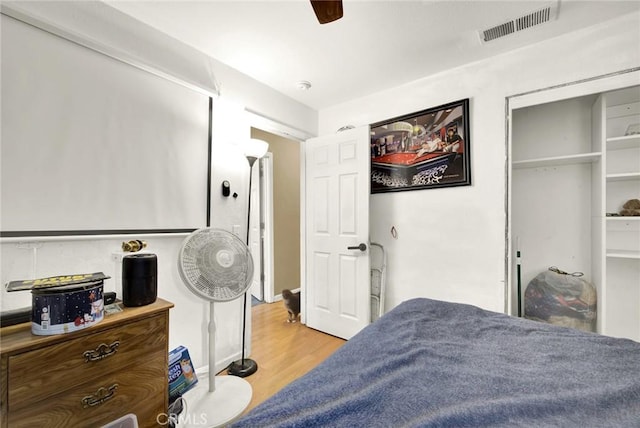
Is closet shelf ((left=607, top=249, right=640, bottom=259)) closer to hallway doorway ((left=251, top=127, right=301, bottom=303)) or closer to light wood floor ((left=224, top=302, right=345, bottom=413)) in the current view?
light wood floor ((left=224, top=302, right=345, bottom=413))

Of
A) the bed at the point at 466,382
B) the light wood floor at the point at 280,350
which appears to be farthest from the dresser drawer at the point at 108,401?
the bed at the point at 466,382

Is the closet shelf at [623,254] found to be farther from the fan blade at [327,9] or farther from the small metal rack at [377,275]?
the fan blade at [327,9]

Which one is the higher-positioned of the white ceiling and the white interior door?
the white ceiling

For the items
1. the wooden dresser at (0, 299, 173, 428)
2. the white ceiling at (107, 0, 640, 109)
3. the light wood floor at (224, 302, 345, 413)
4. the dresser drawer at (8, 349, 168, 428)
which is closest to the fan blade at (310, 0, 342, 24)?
the white ceiling at (107, 0, 640, 109)

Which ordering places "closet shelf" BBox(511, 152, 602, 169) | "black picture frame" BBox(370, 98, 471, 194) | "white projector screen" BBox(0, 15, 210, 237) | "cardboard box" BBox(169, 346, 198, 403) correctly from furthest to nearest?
1. "black picture frame" BBox(370, 98, 471, 194)
2. "closet shelf" BBox(511, 152, 602, 169)
3. "cardboard box" BBox(169, 346, 198, 403)
4. "white projector screen" BBox(0, 15, 210, 237)

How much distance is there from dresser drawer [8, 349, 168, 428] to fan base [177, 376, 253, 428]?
0.22 metres

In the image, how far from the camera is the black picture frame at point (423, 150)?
2203 millimetres

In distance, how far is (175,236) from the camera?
5.99ft

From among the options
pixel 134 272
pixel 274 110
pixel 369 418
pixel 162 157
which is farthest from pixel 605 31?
pixel 134 272

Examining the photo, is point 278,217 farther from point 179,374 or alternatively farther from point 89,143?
point 89,143

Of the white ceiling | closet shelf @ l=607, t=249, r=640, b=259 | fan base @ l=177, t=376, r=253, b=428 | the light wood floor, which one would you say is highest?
the white ceiling

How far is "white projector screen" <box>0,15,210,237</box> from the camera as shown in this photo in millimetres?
1237

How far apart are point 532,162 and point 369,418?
88.4 inches

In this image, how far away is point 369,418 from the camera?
2.19 feet
